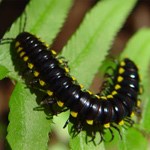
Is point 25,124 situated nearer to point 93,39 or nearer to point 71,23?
point 93,39

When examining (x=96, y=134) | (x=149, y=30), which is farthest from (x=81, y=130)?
(x=149, y=30)

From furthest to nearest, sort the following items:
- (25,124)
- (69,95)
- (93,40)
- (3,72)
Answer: (93,40) → (69,95) → (3,72) → (25,124)

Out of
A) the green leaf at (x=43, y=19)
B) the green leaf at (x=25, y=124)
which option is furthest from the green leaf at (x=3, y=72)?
the green leaf at (x=43, y=19)

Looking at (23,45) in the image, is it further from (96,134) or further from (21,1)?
(21,1)

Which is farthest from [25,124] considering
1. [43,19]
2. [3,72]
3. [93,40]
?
[93,40]

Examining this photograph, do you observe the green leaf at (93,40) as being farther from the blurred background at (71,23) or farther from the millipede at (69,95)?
the blurred background at (71,23)

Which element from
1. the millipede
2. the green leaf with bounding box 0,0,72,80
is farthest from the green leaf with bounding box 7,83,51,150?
the green leaf with bounding box 0,0,72,80
